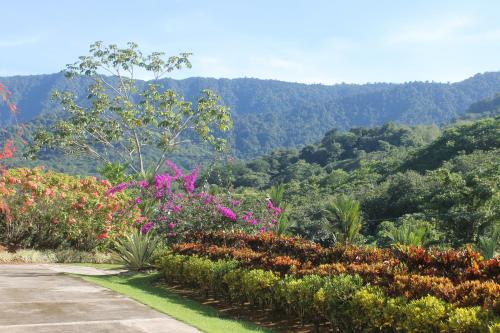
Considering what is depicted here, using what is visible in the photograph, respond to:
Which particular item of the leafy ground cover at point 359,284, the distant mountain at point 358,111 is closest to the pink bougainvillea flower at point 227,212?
the leafy ground cover at point 359,284

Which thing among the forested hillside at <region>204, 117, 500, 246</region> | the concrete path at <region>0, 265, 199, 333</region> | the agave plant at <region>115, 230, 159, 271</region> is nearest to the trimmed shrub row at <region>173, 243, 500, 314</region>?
the concrete path at <region>0, 265, 199, 333</region>

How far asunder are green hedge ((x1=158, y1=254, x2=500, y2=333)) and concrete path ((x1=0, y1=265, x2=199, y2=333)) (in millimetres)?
1492

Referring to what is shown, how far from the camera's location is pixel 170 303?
836 centimetres

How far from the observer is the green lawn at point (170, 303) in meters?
6.83

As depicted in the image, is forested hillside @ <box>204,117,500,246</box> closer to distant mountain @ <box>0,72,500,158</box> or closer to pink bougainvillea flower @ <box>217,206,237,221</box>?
pink bougainvillea flower @ <box>217,206,237,221</box>

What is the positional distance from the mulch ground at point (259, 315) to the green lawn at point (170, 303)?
20 centimetres

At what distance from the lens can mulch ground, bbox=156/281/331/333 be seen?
712 cm

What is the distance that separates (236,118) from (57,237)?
160 metres

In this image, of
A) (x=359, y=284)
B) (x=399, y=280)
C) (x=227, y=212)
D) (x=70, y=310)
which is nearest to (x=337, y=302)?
(x=359, y=284)

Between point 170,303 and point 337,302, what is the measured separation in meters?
3.00

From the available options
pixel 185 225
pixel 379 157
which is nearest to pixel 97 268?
pixel 185 225

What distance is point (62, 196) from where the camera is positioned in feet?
49.4

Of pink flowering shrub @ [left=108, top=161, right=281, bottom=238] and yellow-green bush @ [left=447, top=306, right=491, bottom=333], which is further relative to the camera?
pink flowering shrub @ [left=108, top=161, right=281, bottom=238]

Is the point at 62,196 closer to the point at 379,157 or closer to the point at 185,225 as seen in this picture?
the point at 185,225
